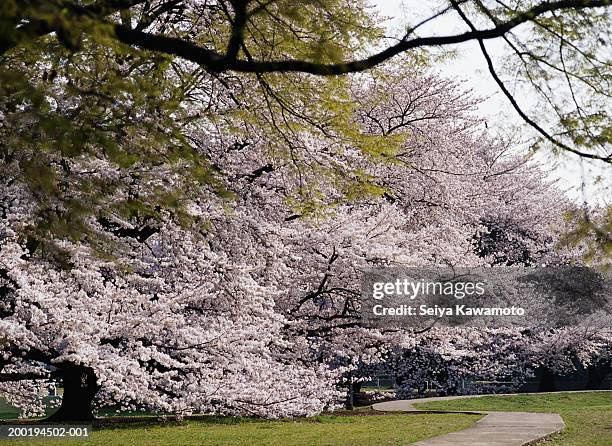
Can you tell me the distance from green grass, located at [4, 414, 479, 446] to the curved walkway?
0.46 m

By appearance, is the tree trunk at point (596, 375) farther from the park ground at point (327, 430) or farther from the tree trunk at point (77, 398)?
the tree trunk at point (77, 398)

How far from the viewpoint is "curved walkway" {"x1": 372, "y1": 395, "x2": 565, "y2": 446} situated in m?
11.2

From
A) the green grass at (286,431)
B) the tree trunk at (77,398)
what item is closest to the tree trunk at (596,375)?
the green grass at (286,431)

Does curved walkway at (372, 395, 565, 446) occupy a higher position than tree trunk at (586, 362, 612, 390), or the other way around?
tree trunk at (586, 362, 612, 390)

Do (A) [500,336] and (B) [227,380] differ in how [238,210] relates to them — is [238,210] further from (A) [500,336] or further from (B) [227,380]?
(A) [500,336]

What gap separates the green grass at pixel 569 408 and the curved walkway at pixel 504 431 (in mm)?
264

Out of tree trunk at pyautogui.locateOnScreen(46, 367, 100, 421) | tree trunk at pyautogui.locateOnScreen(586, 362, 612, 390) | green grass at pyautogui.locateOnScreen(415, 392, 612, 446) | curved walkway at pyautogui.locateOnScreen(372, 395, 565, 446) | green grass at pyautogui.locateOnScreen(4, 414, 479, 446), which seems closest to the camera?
curved walkway at pyautogui.locateOnScreen(372, 395, 565, 446)

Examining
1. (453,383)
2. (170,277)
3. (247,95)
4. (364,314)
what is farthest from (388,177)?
(453,383)

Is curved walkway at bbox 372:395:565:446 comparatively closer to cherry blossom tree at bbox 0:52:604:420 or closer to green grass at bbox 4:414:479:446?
green grass at bbox 4:414:479:446

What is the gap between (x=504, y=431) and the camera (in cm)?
1302

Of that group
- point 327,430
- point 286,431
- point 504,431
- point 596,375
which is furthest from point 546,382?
point 286,431

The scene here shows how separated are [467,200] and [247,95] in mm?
13561

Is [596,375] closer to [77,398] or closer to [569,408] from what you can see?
[569,408]

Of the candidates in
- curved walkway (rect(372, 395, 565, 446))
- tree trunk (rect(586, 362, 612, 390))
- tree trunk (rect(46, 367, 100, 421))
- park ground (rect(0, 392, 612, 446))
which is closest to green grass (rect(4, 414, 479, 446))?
park ground (rect(0, 392, 612, 446))
